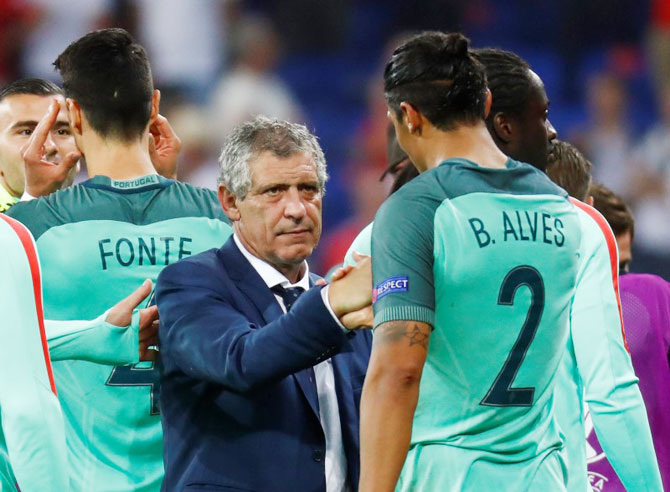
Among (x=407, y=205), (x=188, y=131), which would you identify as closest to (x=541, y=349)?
(x=407, y=205)

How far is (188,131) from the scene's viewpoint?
9625 mm

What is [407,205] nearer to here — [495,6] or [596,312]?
[596,312]

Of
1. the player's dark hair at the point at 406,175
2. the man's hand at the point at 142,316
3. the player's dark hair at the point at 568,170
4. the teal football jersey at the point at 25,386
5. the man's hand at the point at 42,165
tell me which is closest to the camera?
the teal football jersey at the point at 25,386

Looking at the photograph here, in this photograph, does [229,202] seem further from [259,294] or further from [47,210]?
[47,210]

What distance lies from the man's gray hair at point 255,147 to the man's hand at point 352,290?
395 mm

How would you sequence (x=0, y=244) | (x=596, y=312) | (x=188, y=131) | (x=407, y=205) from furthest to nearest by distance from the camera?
(x=188, y=131) → (x=596, y=312) → (x=0, y=244) → (x=407, y=205)

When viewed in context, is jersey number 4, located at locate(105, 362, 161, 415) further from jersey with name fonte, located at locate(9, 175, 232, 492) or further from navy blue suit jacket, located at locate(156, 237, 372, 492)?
navy blue suit jacket, located at locate(156, 237, 372, 492)

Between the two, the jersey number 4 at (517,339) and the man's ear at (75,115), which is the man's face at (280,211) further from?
the man's ear at (75,115)

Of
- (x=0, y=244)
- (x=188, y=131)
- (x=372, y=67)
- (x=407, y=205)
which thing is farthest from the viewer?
(x=372, y=67)

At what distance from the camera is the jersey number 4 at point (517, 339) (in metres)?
2.73

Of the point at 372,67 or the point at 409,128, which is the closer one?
the point at 409,128

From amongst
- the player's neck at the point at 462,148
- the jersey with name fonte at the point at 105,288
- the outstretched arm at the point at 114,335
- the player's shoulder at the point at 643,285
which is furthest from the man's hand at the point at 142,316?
the player's shoulder at the point at 643,285

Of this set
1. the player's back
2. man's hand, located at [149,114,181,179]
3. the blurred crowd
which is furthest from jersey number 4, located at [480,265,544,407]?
the blurred crowd

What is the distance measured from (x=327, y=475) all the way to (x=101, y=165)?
127 cm
